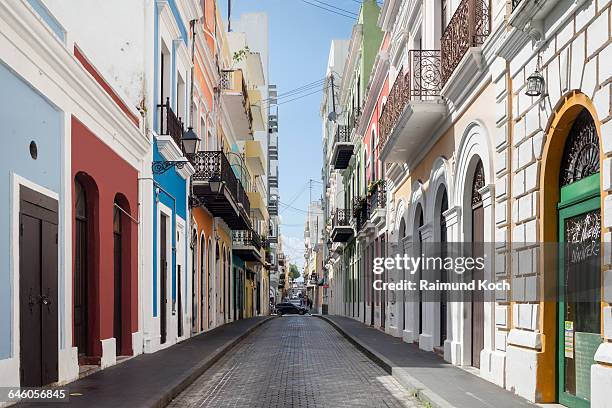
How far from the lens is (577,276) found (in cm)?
780

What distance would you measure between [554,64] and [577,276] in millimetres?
2084

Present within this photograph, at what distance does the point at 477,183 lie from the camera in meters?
11.9

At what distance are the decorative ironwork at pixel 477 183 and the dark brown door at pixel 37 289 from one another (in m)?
5.85

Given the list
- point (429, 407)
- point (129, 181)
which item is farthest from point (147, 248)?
point (429, 407)

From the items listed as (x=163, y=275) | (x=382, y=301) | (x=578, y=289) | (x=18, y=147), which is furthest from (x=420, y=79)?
(x=382, y=301)

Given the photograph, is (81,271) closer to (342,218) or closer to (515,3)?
(515,3)

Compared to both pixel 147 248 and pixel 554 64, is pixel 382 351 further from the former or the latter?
pixel 554 64

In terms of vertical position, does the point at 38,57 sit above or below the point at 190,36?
below

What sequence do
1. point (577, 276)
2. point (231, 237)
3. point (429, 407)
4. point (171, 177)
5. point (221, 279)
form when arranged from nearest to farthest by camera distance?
point (577, 276) < point (429, 407) < point (171, 177) < point (221, 279) < point (231, 237)

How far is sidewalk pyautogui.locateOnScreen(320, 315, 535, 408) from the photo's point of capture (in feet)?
27.3

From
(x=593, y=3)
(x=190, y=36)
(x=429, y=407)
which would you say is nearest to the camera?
(x=593, y=3)

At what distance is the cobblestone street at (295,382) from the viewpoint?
9.28 meters

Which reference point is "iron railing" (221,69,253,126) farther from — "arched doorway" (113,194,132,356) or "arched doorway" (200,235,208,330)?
"arched doorway" (113,194,132,356)

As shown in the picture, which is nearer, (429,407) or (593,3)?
(593,3)
